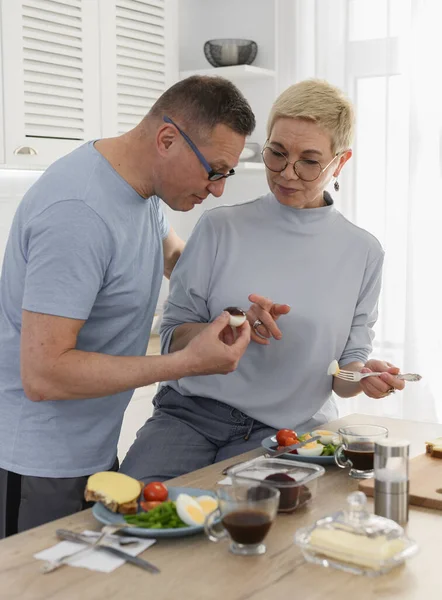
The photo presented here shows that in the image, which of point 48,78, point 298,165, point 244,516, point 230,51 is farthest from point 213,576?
point 230,51

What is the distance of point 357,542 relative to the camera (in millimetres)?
1442

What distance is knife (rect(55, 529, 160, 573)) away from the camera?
1428mm

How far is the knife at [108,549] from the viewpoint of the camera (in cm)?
143

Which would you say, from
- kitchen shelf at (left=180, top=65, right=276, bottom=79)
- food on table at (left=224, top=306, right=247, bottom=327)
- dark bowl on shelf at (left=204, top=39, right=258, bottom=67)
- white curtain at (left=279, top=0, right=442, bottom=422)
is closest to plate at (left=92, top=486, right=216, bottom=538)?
food on table at (left=224, top=306, right=247, bottom=327)

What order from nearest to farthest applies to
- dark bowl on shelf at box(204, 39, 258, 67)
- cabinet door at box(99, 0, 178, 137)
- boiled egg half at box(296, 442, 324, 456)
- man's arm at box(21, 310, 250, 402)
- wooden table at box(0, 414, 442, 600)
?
wooden table at box(0, 414, 442, 600)
man's arm at box(21, 310, 250, 402)
boiled egg half at box(296, 442, 324, 456)
cabinet door at box(99, 0, 178, 137)
dark bowl on shelf at box(204, 39, 258, 67)

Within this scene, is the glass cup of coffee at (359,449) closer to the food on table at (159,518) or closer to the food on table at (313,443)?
the food on table at (313,443)

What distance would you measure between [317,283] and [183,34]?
2652 millimetres

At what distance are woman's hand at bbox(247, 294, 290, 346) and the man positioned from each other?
21cm

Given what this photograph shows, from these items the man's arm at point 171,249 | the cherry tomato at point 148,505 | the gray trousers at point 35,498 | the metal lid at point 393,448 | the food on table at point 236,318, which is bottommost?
the gray trousers at point 35,498

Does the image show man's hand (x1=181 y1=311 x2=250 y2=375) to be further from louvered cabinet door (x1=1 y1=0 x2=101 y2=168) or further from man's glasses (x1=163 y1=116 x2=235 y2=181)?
louvered cabinet door (x1=1 y1=0 x2=101 y2=168)

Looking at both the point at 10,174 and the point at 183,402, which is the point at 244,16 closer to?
the point at 10,174

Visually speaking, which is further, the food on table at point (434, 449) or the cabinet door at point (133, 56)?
the cabinet door at point (133, 56)

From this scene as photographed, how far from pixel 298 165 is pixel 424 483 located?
964 mm

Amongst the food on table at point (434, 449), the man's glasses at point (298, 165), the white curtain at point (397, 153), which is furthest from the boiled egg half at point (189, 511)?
the white curtain at point (397, 153)
